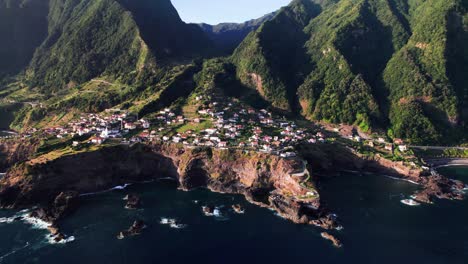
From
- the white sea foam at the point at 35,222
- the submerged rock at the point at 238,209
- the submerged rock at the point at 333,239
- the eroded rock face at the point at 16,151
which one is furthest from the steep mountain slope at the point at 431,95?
the eroded rock face at the point at 16,151

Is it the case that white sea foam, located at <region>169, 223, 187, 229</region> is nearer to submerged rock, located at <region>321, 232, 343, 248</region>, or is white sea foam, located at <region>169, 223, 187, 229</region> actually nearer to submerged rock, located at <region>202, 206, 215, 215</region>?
submerged rock, located at <region>202, 206, 215, 215</region>

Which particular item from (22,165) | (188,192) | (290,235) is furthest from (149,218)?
(22,165)

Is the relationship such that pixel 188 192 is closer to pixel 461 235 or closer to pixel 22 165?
pixel 22 165

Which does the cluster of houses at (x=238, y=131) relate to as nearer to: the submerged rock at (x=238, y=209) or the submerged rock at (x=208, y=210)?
the submerged rock at (x=238, y=209)

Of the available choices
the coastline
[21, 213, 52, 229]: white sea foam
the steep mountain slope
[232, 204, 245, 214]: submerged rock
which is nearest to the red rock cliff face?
[232, 204, 245, 214]: submerged rock

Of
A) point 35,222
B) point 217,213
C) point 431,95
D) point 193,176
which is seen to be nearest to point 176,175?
point 193,176
